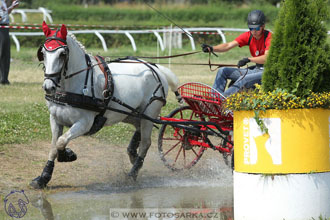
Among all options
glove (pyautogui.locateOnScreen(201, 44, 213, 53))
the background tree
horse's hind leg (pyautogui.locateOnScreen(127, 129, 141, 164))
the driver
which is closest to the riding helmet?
the driver

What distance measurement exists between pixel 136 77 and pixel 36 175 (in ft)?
6.18

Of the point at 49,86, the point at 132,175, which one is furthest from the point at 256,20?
the point at 49,86

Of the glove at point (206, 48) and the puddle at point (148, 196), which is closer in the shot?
the puddle at point (148, 196)

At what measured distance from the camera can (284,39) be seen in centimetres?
617

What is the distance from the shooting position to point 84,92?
7.95 m

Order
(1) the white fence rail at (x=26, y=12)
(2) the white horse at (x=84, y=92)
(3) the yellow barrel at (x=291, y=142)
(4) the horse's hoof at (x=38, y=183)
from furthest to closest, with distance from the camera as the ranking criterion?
(1) the white fence rail at (x=26, y=12)
(4) the horse's hoof at (x=38, y=183)
(2) the white horse at (x=84, y=92)
(3) the yellow barrel at (x=291, y=142)

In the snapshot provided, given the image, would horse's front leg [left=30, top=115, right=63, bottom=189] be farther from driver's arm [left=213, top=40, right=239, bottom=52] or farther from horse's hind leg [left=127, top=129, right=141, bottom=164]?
driver's arm [left=213, top=40, right=239, bottom=52]

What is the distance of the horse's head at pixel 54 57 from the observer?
7422mm

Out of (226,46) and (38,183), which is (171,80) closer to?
(226,46)

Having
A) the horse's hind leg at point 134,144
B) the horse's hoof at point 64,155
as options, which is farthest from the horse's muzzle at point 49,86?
the horse's hind leg at point 134,144

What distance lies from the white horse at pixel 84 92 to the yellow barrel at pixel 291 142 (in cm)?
250

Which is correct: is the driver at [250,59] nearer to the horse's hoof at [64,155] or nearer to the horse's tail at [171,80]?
the horse's tail at [171,80]

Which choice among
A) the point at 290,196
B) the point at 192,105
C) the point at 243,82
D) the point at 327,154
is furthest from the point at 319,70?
the point at 192,105

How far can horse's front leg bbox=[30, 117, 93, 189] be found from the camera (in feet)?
26.0
